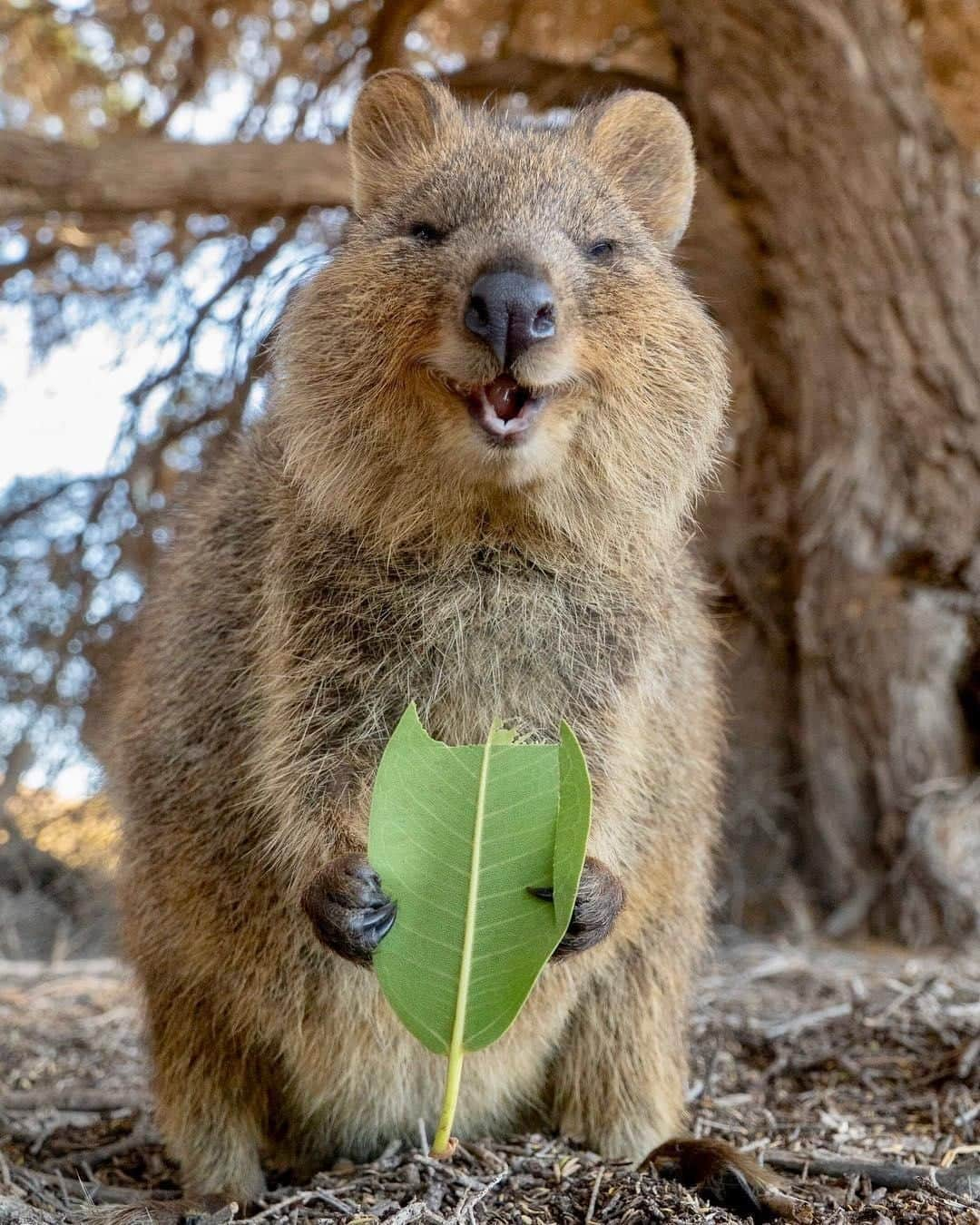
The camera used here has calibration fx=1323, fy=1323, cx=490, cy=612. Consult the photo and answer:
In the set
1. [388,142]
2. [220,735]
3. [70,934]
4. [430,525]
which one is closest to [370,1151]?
[220,735]

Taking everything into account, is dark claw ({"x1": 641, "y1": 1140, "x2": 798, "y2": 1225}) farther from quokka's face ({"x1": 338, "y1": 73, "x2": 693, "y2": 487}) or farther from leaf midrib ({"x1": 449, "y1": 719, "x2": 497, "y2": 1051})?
quokka's face ({"x1": 338, "y1": 73, "x2": 693, "y2": 487})

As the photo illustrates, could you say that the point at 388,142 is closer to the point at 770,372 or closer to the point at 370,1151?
the point at 370,1151

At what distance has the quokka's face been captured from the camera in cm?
277

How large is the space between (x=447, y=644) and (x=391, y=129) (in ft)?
5.05

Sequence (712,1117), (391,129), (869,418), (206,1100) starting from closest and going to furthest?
1. (206,1100)
2. (391,129)
3. (712,1117)
4. (869,418)

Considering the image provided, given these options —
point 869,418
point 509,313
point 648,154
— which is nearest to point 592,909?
point 509,313

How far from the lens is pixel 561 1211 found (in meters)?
2.83

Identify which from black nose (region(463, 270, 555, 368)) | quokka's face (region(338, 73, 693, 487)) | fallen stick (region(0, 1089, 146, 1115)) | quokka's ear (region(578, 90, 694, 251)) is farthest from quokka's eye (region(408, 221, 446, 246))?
fallen stick (region(0, 1089, 146, 1115))

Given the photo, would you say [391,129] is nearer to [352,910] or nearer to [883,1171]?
[352,910]

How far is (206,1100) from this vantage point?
3557 mm

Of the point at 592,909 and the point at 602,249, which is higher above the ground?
the point at 602,249

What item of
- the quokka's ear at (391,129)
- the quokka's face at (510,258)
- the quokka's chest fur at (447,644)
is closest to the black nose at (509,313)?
the quokka's face at (510,258)

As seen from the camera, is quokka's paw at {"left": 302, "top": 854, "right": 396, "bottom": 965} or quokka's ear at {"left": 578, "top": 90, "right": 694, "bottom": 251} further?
quokka's ear at {"left": 578, "top": 90, "right": 694, "bottom": 251}

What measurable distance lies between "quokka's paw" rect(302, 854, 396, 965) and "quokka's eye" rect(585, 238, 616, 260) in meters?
1.53
